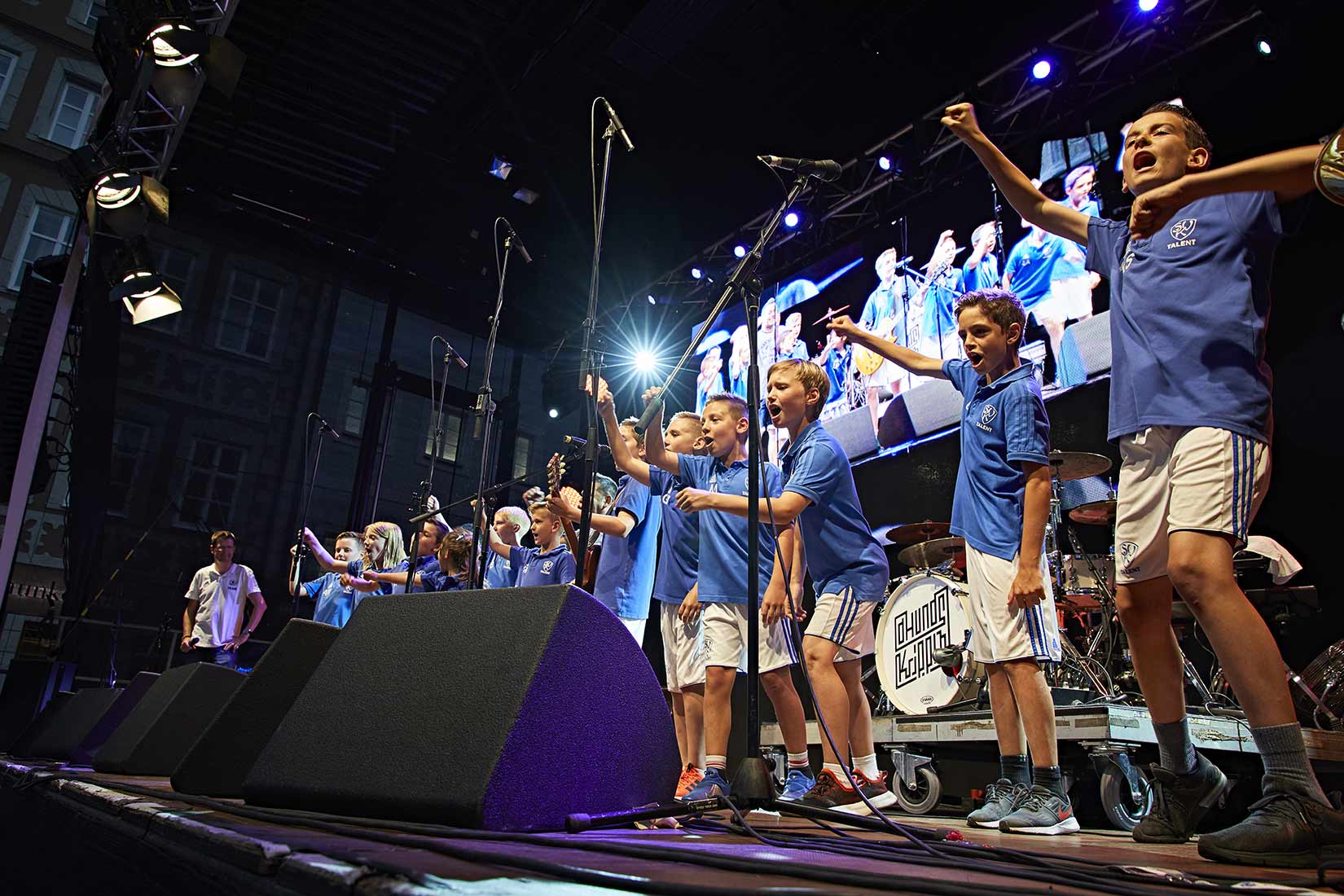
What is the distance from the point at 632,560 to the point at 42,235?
16356 millimetres

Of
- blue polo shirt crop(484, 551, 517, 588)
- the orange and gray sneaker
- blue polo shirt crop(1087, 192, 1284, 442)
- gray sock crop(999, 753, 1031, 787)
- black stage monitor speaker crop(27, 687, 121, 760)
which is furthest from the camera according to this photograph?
blue polo shirt crop(484, 551, 517, 588)

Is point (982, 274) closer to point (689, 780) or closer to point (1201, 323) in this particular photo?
point (1201, 323)

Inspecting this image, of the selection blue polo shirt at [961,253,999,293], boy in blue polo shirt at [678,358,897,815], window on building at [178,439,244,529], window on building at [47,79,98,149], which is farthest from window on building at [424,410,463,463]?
boy in blue polo shirt at [678,358,897,815]

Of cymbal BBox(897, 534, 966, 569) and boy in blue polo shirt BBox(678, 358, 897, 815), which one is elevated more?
cymbal BBox(897, 534, 966, 569)

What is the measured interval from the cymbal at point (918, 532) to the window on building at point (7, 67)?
18162mm

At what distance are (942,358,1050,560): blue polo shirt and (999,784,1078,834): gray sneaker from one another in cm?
74

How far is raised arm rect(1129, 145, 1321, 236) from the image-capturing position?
5.86ft

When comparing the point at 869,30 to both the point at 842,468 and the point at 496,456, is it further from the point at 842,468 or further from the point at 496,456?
the point at 496,456

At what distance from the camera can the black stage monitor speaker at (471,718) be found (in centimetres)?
133

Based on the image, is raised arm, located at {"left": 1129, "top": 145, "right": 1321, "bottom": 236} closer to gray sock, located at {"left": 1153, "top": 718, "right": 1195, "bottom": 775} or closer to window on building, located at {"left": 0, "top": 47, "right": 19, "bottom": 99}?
gray sock, located at {"left": 1153, "top": 718, "right": 1195, "bottom": 775}

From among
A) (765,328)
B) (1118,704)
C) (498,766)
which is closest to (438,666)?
(498,766)

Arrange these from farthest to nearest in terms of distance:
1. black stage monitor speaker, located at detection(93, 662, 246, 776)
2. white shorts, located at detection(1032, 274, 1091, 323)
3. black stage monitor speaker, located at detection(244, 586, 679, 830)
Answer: white shorts, located at detection(1032, 274, 1091, 323), black stage monitor speaker, located at detection(93, 662, 246, 776), black stage monitor speaker, located at detection(244, 586, 679, 830)

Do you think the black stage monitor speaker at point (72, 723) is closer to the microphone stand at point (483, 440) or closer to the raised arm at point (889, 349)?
the microphone stand at point (483, 440)


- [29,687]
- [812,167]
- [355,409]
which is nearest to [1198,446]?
[812,167]
